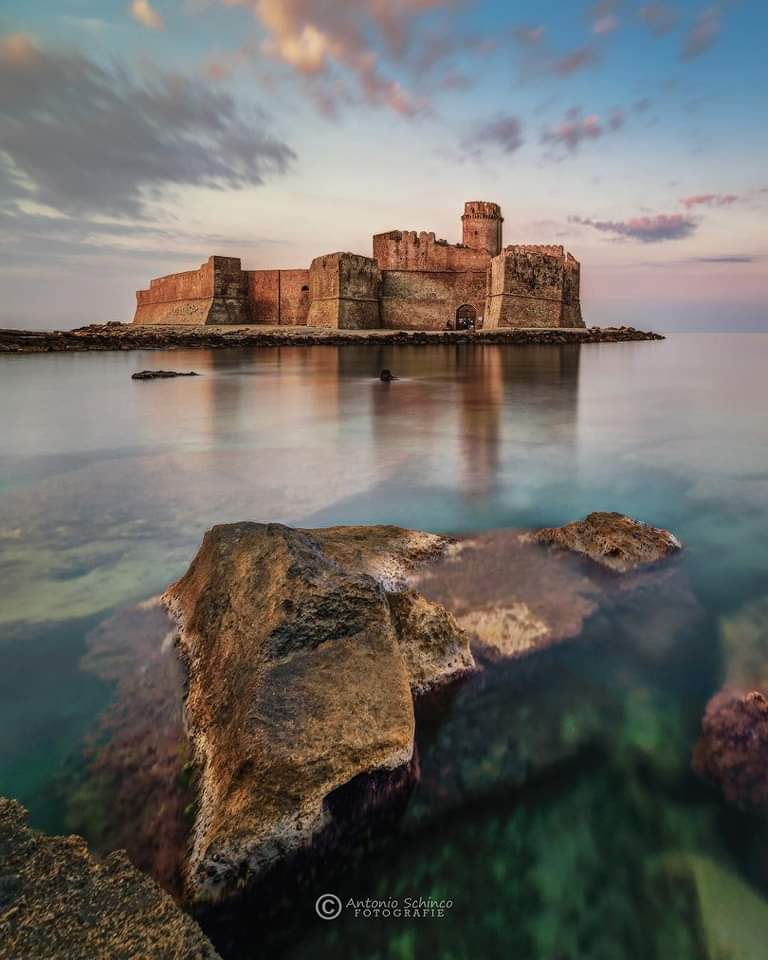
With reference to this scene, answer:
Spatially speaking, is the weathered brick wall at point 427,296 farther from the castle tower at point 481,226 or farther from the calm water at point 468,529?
the calm water at point 468,529

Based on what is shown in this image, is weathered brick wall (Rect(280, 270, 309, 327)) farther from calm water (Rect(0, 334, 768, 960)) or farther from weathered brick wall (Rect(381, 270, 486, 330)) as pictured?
calm water (Rect(0, 334, 768, 960))

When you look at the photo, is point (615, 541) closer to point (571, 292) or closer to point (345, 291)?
point (345, 291)

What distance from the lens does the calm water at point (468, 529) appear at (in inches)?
49.3

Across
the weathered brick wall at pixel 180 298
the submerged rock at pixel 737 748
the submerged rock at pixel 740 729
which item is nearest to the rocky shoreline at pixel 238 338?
the weathered brick wall at pixel 180 298

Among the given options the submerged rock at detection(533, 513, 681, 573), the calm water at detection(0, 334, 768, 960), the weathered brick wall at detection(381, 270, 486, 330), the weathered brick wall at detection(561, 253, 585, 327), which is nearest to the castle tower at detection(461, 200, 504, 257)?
the weathered brick wall at detection(381, 270, 486, 330)

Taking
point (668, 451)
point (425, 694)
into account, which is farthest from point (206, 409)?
point (425, 694)

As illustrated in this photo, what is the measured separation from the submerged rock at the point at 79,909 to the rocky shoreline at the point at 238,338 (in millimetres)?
25779

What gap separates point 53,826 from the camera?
138cm

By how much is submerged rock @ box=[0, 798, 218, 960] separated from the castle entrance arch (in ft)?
108

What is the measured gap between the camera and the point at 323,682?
1.48 meters

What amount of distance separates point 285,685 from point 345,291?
28.2 m

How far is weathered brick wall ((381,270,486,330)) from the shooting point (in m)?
30.4

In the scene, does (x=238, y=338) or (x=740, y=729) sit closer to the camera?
(x=740, y=729)

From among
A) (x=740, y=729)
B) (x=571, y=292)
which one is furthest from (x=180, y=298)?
(x=740, y=729)
